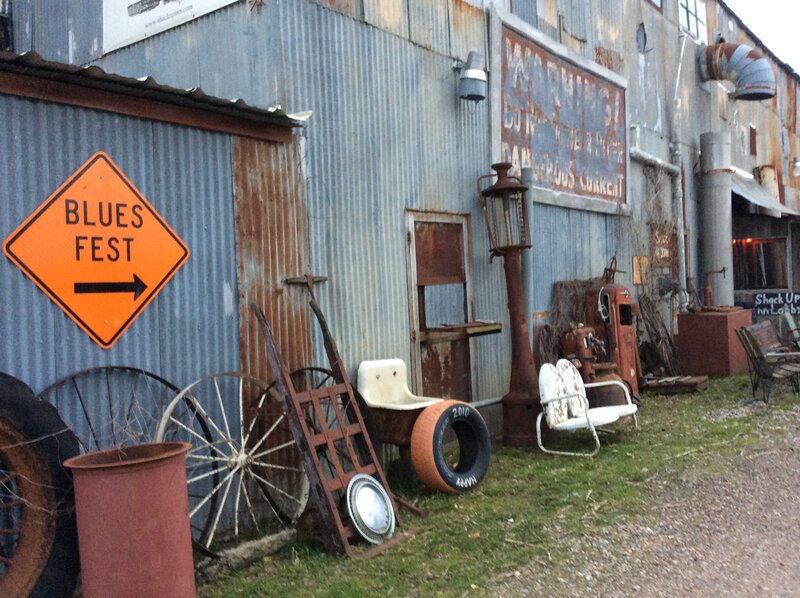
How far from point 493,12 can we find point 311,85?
347 cm

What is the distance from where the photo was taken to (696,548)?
15.7ft

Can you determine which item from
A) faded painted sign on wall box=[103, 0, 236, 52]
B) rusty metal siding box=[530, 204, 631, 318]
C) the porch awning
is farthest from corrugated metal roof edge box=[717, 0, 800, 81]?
faded painted sign on wall box=[103, 0, 236, 52]

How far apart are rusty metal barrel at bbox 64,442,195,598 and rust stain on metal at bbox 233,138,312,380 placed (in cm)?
198

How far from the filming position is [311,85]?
21.4ft

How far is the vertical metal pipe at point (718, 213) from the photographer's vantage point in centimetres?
1528

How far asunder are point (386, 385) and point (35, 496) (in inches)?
131

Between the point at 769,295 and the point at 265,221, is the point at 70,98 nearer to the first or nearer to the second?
the point at 265,221

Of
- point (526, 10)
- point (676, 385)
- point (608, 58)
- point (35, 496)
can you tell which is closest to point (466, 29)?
point (526, 10)

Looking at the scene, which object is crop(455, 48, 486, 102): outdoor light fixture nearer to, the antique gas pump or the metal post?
the metal post

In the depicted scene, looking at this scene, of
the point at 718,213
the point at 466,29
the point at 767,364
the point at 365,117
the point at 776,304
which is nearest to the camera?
the point at 365,117

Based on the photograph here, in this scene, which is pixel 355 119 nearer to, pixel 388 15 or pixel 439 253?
pixel 388 15

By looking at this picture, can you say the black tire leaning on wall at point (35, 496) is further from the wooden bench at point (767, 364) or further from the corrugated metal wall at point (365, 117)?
the wooden bench at point (767, 364)

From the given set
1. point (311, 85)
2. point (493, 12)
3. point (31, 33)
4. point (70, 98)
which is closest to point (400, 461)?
point (311, 85)

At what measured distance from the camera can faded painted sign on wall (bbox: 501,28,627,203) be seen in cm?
942
